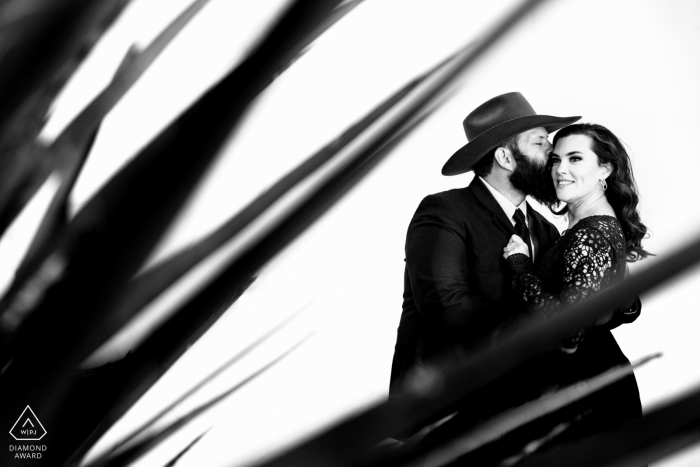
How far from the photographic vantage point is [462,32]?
720mm

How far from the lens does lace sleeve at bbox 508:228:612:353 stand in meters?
0.67

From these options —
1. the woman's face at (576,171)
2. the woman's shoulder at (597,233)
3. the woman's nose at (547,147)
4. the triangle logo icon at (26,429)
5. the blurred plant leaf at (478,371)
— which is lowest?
the blurred plant leaf at (478,371)

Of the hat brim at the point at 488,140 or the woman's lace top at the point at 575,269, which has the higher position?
the hat brim at the point at 488,140

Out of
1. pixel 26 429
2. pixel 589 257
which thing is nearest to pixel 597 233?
pixel 589 257

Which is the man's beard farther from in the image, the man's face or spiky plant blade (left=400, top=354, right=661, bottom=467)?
spiky plant blade (left=400, top=354, right=661, bottom=467)

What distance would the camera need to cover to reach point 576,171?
696mm

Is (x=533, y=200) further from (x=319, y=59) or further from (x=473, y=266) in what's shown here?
(x=319, y=59)

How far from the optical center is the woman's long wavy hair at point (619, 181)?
687 millimetres

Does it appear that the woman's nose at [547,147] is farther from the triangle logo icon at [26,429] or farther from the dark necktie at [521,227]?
the triangle logo icon at [26,429]

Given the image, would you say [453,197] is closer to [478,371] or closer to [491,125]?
[491,125]

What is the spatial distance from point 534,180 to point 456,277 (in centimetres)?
15

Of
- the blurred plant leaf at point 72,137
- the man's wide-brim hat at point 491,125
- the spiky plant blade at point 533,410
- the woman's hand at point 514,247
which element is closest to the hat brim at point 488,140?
the man's wide-brim hat at point 491,125

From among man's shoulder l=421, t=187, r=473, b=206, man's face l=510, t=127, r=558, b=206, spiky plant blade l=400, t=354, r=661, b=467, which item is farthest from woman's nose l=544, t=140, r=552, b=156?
spiky plant blade l=400, t=354, r=661, b=467

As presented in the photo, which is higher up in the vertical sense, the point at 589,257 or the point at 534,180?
the point at 534,180
